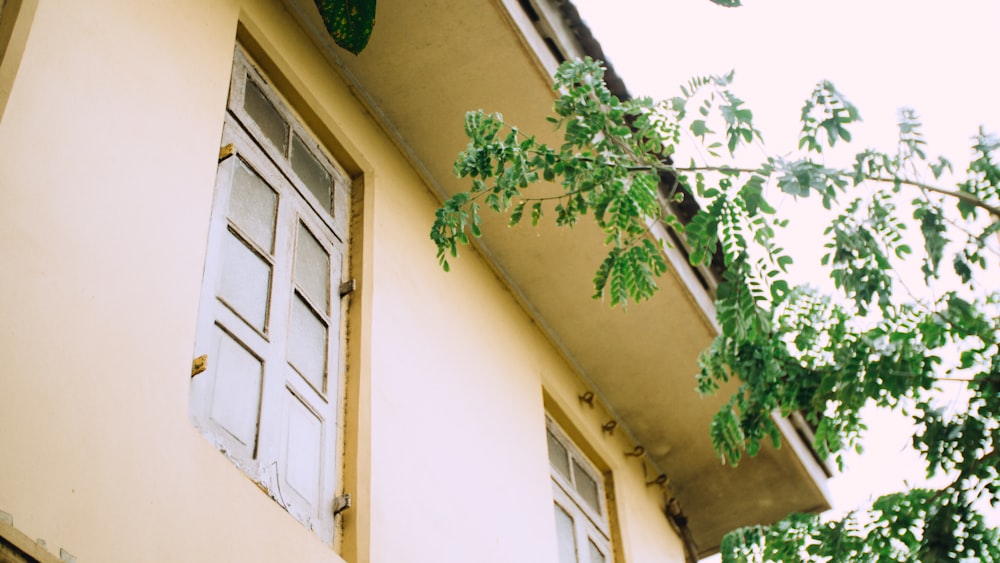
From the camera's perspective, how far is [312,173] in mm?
5207

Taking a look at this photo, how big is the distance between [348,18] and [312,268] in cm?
123

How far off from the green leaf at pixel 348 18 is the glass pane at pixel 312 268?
1075 mm

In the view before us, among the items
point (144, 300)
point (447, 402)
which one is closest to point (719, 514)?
point (447, 402)

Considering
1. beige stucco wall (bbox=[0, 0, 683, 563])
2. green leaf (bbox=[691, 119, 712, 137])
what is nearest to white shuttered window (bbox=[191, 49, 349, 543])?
beige stucco wall (bbox=[0, 0, 683, 563])

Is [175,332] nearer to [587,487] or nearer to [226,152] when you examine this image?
[226,152]

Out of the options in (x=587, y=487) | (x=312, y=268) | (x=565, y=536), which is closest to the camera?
(x=312, y=268)

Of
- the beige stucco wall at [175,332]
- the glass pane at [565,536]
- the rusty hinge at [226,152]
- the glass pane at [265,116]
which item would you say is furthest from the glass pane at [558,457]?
the rusty hinge at [226,152]

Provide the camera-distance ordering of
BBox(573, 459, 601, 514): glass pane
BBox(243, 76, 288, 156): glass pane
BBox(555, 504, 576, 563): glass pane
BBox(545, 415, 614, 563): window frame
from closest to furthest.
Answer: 1. BBox(243, 76, 288, 156): glass pane
2. BBox(555, 504, 576, 563): glass pane
3. BBox(545, 415, 614, 563): window frame
4. BBox(573, 459, 601, 514): glass pane

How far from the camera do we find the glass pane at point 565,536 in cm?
611

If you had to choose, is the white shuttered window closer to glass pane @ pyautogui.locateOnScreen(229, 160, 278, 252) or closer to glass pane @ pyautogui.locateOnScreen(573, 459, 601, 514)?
glass pane @ pyautogui.locateOnScreen(229, 160, 278, 252)

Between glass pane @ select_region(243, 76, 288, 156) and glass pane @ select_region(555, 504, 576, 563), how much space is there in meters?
2.55

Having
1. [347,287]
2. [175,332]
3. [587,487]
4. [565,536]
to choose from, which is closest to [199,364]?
[175,332]

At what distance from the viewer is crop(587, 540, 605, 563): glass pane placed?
6.47 m

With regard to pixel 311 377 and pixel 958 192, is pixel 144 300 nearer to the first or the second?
pixel 311 377
